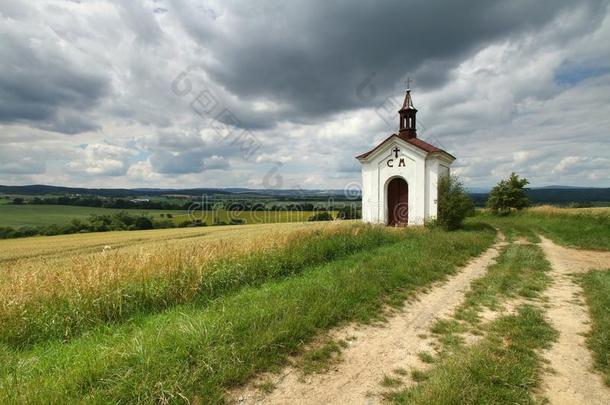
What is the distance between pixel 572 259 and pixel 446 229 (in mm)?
7253

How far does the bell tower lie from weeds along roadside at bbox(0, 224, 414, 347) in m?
17.0

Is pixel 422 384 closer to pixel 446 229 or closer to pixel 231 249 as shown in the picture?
pixel 231 249

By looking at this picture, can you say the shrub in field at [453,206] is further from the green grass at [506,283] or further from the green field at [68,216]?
the green field at [68,216]

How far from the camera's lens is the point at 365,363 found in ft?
12.6

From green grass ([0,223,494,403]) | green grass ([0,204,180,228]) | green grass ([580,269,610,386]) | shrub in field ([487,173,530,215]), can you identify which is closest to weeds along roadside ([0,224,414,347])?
green grass ([0,223,494,403])

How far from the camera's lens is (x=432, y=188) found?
19.3 m

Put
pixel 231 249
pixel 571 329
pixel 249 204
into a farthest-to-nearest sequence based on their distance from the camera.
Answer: pixel 249 204 < pixel 231 249 < pixel 571 329

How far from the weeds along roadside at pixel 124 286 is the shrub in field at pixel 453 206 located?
41.2 ft

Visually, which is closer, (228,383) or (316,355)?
(228,383)

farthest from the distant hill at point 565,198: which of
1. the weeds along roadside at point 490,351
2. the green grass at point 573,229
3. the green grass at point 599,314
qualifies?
the weeds along roadside at point 490,351

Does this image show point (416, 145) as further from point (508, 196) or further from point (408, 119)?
point (508, 196)

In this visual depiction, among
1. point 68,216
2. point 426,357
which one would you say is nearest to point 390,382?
point 426,357

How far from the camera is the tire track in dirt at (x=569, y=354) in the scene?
3.22 meters

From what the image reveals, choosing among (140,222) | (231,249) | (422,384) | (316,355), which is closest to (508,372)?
(422,384)
